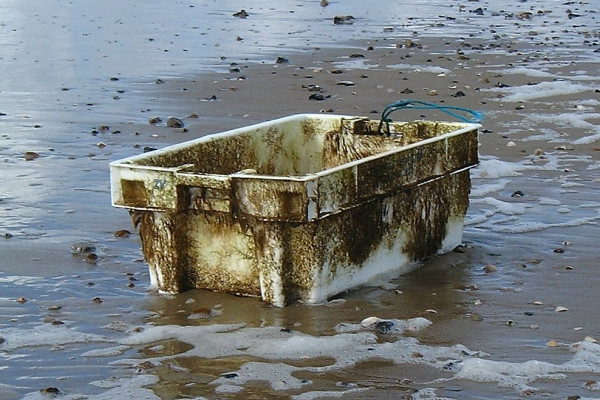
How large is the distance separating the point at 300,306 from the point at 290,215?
474mm

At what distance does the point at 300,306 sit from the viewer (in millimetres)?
5395

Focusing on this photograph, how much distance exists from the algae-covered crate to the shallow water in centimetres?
12

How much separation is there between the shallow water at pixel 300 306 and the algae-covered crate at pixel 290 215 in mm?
120

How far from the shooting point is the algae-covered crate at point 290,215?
5270 millimetres

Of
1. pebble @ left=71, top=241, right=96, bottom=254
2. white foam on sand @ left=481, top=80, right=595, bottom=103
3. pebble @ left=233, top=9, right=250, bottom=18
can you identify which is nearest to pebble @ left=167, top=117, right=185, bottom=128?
white foam on sand @ left=481, top=80, right=595, bottom=103

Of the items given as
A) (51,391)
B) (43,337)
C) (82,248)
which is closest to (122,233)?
(82,248)

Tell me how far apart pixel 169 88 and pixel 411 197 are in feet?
20.4

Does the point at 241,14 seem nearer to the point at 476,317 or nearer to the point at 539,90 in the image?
the point at 539,90

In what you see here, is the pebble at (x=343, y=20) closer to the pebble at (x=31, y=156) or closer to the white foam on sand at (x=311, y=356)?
the pebble at (x=31, y=156)

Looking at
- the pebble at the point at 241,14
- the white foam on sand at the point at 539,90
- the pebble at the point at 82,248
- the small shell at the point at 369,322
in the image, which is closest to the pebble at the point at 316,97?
the white foam on sand at the point at 539,90

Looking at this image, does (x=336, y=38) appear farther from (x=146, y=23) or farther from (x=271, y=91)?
(x=271, y=91)

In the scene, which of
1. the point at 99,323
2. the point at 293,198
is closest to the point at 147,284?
the point at 99,323

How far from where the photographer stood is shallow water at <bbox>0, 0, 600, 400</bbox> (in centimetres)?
466

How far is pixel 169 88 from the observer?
1180cm
